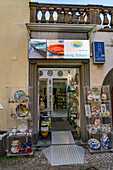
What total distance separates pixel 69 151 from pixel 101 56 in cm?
304

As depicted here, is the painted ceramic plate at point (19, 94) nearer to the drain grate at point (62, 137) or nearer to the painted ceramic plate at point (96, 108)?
the drain grate at point (62, 137)

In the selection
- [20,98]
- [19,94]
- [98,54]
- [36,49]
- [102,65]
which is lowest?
[20,98]

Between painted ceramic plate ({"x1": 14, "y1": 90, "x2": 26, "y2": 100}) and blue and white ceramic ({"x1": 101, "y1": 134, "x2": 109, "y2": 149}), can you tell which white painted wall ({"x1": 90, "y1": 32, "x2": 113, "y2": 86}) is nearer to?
blue and white ceramic ({"x1": 101, "y1": 134, "x2": 109, "y2": 149})

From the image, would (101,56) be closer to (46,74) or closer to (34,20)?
(34,20)

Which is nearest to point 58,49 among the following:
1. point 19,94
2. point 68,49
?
point 68,49

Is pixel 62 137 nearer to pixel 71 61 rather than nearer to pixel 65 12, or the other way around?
pixel 71 61

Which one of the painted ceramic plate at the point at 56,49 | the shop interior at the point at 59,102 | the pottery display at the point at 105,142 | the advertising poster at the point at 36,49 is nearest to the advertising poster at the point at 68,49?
the painted ceramic plate at the point at 56,49

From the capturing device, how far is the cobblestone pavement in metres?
2.84

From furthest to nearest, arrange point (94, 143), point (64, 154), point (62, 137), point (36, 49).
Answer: point (62, 137) < point (36, 49) < point (94, 143) < point (64, 154)

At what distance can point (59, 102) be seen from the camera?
1145cm

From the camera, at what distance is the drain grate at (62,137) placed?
4.02m

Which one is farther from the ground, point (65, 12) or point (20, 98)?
point (65, 12)

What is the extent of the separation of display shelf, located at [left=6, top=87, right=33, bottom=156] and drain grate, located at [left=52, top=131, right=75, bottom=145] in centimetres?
98

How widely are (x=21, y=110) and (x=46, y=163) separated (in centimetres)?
155
